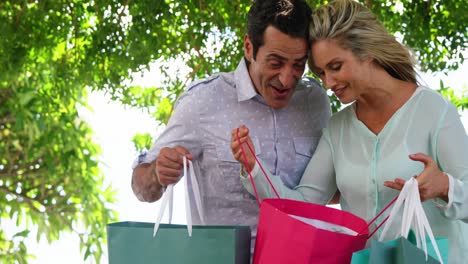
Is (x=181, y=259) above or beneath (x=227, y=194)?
beneath

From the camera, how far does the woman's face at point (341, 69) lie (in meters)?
1.84

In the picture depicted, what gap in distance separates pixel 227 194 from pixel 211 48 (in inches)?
82.3

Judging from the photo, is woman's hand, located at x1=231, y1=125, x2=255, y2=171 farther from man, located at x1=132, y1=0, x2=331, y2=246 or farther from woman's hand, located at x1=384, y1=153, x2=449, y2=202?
woman's hand, located at x1=384, y1=153, x2=449, y2=202

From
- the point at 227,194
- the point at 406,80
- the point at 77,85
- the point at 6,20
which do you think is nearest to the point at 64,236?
the point at 77,85

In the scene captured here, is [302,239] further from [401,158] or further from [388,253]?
[401,158]

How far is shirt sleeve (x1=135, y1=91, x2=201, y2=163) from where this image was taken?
6.69 feet

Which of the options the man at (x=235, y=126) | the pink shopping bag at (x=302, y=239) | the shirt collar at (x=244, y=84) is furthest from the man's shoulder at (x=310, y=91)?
the pink shopping bag at (x=302, y=239)

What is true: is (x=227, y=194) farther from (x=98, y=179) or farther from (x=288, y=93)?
(x=98, y=179)

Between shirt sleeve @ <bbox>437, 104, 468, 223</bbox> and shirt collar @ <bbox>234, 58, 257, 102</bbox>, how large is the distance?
0.47m

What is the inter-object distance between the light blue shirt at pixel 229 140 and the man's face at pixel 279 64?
2.6 inches

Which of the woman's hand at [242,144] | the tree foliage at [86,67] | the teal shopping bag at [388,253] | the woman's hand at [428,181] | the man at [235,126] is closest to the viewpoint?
the teal shopping bag at [388,253]

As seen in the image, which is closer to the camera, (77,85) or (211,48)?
(211,48)

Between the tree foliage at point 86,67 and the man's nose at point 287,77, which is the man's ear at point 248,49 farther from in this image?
the tree foliage at point 86,67

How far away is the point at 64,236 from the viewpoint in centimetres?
502
